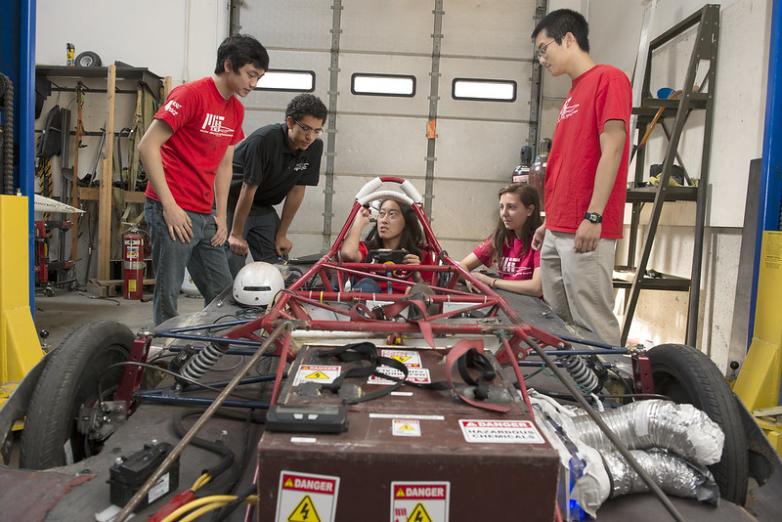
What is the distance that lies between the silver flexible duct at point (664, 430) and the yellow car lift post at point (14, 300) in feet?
7.05

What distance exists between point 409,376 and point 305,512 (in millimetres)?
493

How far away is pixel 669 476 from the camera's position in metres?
1.53

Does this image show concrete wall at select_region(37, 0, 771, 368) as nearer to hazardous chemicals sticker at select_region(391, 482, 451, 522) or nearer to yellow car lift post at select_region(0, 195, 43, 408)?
hazardous chemicals sticker at select_region(391, 482, 451, 522)

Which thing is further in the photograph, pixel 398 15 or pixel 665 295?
pixel 398 15

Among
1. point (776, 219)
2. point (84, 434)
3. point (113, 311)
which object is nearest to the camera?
point (84, 434)

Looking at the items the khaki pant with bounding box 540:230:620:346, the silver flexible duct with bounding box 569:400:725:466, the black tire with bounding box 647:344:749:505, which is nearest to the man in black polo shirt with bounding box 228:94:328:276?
the khaki pant with bounding box 540:230:620:346

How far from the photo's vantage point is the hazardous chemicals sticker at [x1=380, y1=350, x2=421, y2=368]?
5.18 ft

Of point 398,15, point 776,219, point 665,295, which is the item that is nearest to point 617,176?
point 776,219

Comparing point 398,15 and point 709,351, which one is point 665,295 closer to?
point 709,351

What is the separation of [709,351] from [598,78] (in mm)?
2353

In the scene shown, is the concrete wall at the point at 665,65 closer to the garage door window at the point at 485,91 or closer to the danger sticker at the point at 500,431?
the garage door window at the point at 485,91

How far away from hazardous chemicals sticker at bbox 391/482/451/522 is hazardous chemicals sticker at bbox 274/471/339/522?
0.37 ft

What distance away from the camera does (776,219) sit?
248cm

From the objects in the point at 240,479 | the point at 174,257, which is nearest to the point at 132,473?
the point at 240,479
